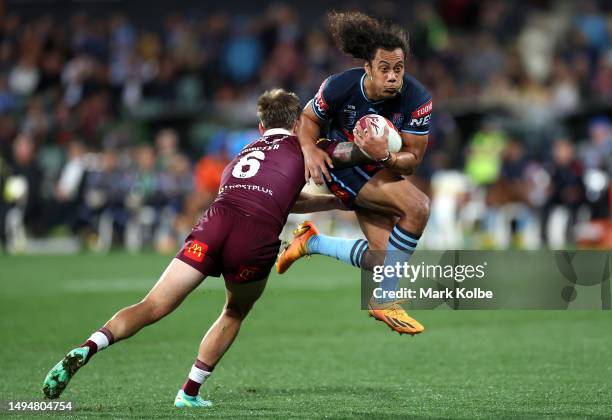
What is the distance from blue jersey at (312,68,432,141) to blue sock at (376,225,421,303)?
653 millimetres

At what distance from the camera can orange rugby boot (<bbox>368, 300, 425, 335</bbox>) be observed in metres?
7.16

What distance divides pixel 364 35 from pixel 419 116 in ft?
2.03

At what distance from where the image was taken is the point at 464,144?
23344 mm

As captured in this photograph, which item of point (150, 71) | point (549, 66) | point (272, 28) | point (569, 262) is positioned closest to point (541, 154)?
point (549, 66)

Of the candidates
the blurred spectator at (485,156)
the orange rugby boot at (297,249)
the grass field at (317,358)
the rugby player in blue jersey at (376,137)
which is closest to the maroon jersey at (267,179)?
the rugby player in blue jersey at (376,137)

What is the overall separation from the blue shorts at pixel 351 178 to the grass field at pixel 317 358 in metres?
1.23

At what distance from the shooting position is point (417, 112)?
738cm

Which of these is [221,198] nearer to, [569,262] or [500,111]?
[569,262]

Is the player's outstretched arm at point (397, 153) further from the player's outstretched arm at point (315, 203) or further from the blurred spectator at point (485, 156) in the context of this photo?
the blurred spectator at point (485, 156)

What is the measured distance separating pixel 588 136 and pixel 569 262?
A: 14.7m

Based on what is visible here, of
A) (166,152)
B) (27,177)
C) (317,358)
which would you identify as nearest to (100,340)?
(317,358)

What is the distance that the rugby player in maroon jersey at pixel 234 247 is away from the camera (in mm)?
6766

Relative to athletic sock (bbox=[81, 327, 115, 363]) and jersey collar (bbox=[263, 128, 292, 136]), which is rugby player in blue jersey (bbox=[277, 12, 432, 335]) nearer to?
jersey collar (bbox=[263, 128, 292, 136])

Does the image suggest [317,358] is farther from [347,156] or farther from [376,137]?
[376,137]
